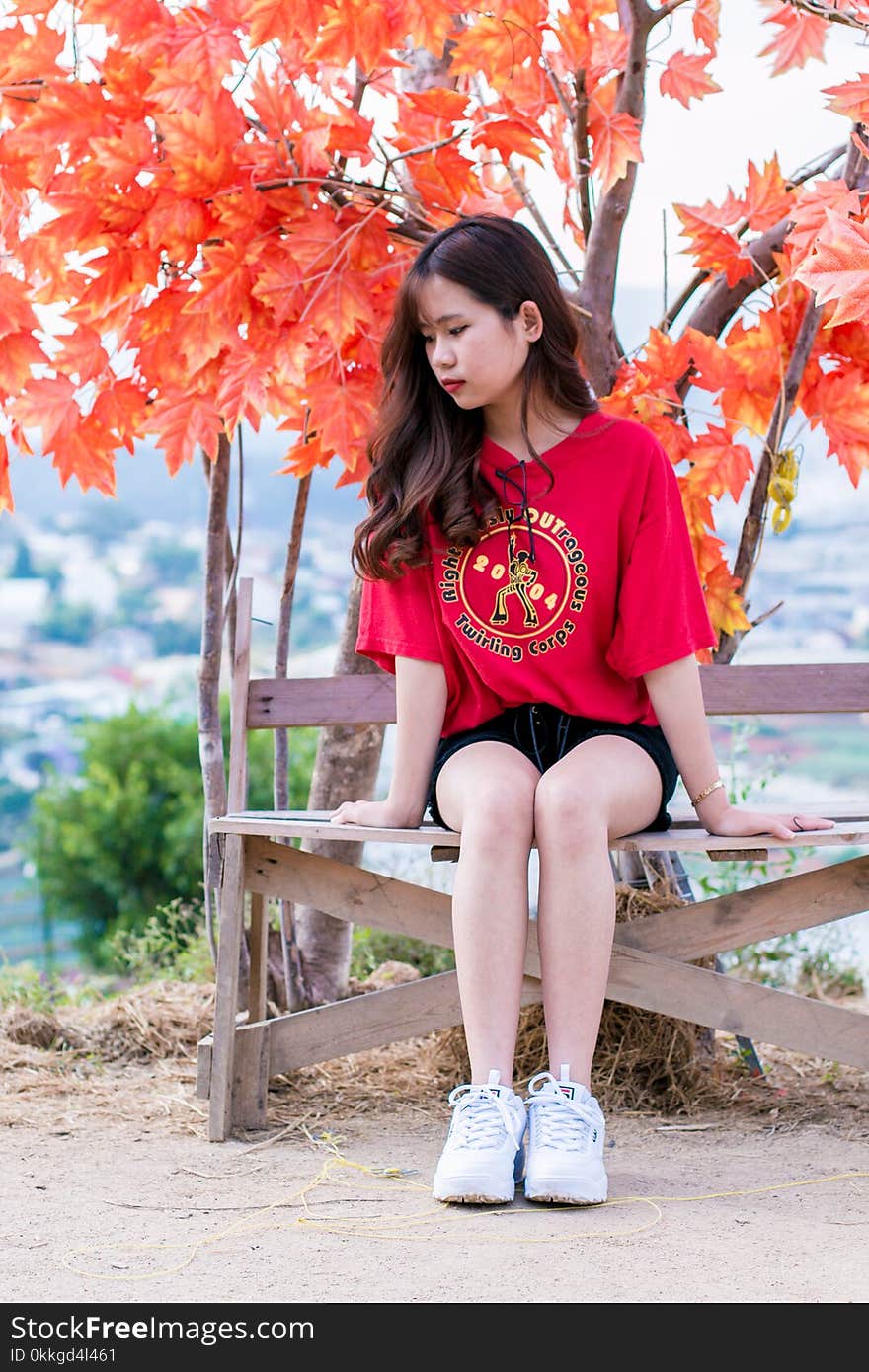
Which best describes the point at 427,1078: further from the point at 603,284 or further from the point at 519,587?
the point at 603,284

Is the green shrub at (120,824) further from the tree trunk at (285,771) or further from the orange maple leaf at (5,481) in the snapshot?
the orange maple leaf at (5,481)

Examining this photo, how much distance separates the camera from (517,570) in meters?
2.10

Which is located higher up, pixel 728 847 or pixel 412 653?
pixel 412 653

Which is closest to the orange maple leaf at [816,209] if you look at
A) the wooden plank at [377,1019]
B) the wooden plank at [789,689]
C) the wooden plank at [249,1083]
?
the wooden plank at [789,689]

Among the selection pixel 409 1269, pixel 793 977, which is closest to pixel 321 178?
pixel 409 1269

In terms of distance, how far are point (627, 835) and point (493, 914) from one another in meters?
0.27

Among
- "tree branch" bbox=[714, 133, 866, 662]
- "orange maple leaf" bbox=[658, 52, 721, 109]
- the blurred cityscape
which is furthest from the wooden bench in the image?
the blurred cityscape

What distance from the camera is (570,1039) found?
181 centimetres

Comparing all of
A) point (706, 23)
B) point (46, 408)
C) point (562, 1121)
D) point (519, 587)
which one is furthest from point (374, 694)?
point (706, 23)

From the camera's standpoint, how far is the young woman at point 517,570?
6.63ft

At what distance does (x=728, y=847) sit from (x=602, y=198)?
1.30 meters

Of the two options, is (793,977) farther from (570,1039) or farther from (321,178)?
(321,178)

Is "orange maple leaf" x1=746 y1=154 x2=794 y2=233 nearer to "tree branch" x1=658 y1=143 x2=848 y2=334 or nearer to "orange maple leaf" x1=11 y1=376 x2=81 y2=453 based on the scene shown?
"tree branch" x1=658 y1=143 x2=848 y2=334

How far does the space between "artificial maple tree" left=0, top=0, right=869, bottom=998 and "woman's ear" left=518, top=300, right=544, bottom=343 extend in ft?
1.00
